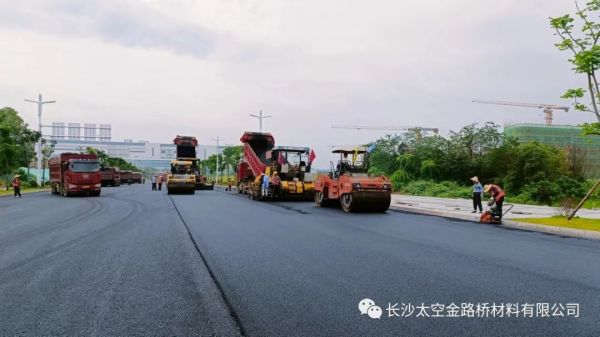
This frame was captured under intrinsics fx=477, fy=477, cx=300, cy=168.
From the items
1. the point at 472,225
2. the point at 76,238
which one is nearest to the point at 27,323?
the point at 76,238

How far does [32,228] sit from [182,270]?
24.2 feet

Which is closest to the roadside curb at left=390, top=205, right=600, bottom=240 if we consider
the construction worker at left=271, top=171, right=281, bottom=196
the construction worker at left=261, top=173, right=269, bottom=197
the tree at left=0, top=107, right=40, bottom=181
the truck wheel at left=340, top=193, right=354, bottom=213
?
the truck wheel at left=340, top=193, right=354, bottom=213

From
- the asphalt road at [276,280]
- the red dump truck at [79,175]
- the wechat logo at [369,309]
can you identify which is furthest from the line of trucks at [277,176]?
the wechat logo at [369,309]

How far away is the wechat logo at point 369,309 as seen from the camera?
4844mm

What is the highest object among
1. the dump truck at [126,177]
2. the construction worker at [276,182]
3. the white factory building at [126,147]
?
the white factory building at [126,147]

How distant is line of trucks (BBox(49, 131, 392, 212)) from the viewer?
18141 mm

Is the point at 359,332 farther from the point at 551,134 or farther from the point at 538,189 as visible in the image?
the point at 551,134

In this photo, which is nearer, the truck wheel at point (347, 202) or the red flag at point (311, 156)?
the truck wheel at point (347, 202)

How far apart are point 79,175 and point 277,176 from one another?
1318 cm

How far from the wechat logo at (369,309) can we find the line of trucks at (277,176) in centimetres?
1241

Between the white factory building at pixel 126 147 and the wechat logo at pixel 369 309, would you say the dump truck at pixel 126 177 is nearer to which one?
the wechat logo at pixel 369 309

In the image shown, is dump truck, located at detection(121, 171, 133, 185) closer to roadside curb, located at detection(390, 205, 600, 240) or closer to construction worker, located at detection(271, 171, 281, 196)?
construction worker, located at detection(271, 171, 281, 196)

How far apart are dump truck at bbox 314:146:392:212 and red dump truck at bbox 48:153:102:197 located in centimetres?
1593

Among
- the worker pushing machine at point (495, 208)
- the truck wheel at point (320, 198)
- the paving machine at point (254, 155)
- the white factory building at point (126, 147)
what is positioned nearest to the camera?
the worker pushing machine at point (495, 208)
